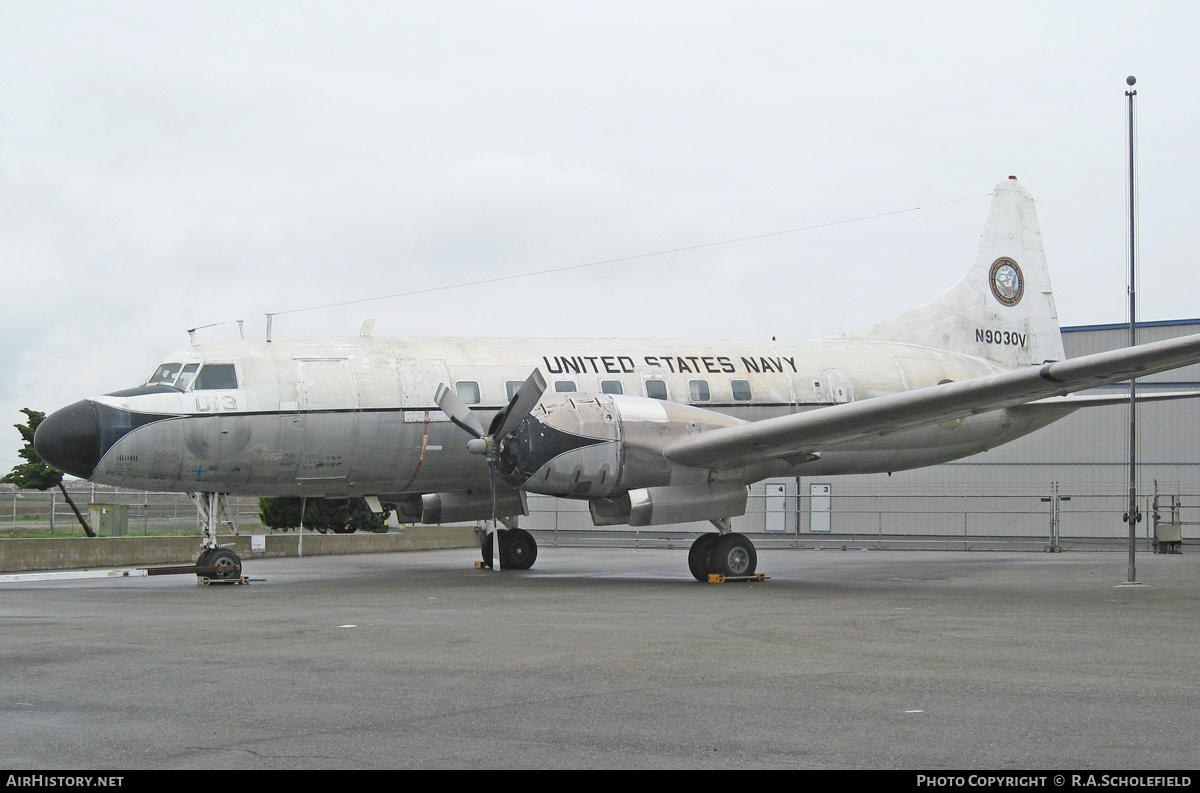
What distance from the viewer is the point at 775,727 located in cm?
648

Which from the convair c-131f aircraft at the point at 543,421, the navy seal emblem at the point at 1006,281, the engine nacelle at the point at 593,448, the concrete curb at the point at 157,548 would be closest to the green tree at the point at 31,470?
the concrete curb at the point at 157,548

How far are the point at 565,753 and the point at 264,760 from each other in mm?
1481

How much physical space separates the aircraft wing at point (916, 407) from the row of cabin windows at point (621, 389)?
8.83ft

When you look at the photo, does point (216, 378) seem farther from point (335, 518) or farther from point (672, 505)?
point (335, 518)

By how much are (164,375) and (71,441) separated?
1.81 metres

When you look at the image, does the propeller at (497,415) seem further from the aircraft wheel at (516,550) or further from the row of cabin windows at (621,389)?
the aircraft wheel at (516,550)

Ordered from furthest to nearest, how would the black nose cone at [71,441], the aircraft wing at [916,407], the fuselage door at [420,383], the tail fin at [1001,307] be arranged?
the tail fin at [1001,307], the fuselage door at [420,383], the black nose cone at [71,441], the aircraft wing at [916,407]

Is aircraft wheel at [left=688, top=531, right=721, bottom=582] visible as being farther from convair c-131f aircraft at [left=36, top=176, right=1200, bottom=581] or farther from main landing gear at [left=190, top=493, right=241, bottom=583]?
main landing gear at [left=190, top=493, right=241, bottom=583]

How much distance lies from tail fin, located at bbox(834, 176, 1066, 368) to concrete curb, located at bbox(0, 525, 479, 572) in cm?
1398

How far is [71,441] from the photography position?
1659 centimetres

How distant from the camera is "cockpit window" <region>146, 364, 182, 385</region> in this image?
17766 millimetres

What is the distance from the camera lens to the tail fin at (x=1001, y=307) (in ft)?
78.9

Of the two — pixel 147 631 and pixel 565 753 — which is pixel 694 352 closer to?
pixel 147 631
